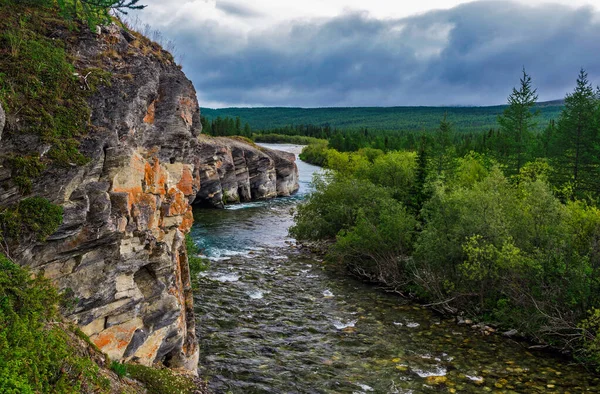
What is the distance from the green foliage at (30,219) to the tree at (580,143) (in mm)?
40249

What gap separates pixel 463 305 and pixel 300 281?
10509mm

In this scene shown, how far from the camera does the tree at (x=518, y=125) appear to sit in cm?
A: 4878

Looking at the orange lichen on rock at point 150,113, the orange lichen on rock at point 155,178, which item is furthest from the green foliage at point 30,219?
the orange lichen on rock at point 150,113

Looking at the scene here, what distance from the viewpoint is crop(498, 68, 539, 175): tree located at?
48.8 m

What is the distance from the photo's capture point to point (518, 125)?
164ft

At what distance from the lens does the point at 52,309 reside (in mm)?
9516

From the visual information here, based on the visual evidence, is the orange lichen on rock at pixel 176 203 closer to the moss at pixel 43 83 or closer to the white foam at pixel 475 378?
the moss at pixel 43 83

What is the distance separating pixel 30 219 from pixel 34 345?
11.1 ft

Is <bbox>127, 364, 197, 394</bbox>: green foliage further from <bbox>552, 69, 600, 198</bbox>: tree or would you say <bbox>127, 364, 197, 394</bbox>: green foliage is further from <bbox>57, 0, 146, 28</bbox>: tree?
<bbox>552, 69, 600, 198</bbox>: tree

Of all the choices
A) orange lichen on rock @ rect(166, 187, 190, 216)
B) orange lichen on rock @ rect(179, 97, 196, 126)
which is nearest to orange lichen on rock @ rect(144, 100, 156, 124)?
orange lichen on rock @ rect(179, 97, 196, 126)

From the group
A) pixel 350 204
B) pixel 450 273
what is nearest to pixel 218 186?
pixel 350 204

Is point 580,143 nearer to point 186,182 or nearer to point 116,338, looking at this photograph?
point 186,182

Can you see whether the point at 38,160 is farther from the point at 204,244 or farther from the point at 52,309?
the point at 204,244

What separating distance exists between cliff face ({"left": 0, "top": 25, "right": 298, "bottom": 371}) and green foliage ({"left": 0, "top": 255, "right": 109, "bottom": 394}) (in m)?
1.30
